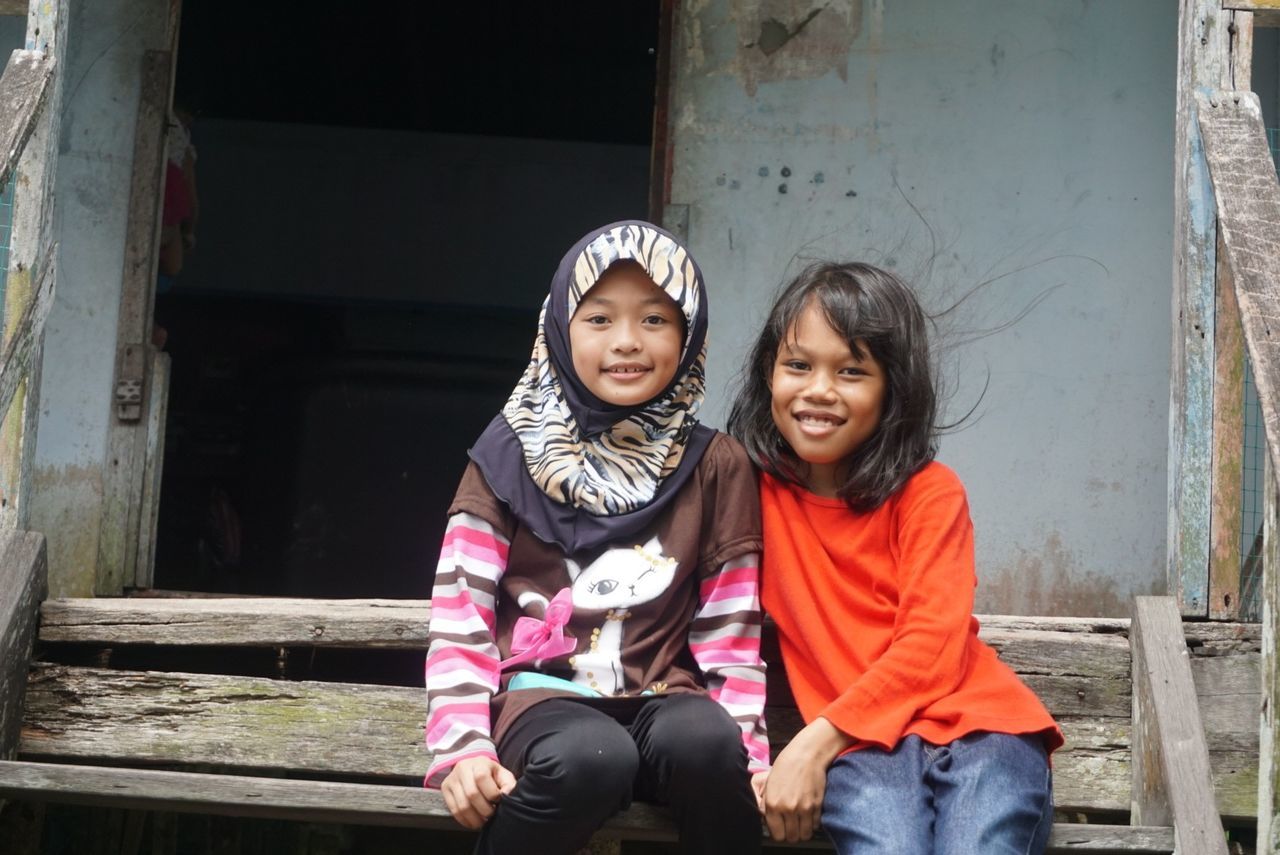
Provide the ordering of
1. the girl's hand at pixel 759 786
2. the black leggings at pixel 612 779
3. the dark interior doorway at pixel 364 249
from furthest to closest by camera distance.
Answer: the dark interior doorway at pixel 364 249 < the girl's hand at pixel 759 786 < the black leggings at pixel 612 779

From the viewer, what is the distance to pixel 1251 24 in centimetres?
295

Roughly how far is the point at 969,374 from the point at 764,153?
0.91 meters

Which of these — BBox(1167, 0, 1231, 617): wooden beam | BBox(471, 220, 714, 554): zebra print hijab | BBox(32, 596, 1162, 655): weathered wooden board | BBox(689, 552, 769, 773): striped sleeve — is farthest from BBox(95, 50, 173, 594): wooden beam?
BBox(1167, 0, 1231, 617): wooden beam

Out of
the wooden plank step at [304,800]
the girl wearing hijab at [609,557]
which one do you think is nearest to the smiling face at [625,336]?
the girl wearing hijab at [609,557]

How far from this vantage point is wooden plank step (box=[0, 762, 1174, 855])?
2.27 m

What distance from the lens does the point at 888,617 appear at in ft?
7.74

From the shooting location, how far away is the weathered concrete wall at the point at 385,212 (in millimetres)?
8312

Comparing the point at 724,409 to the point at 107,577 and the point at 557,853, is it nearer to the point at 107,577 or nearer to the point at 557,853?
the point at 107,577

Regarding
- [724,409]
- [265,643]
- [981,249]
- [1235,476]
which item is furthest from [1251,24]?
[265,643]

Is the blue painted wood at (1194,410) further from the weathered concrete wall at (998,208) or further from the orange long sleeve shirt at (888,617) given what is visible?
the weathered concrete wall at (998,208)

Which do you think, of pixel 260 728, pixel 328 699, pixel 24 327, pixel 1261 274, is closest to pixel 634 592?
pixel 328 699

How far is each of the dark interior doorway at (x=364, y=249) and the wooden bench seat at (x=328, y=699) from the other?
3.10m

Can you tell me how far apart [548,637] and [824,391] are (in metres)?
0.59

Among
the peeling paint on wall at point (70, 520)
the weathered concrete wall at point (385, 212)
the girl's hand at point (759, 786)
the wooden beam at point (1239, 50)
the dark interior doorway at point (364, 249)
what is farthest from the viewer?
the weathered concrete wall at point (385, 212)
